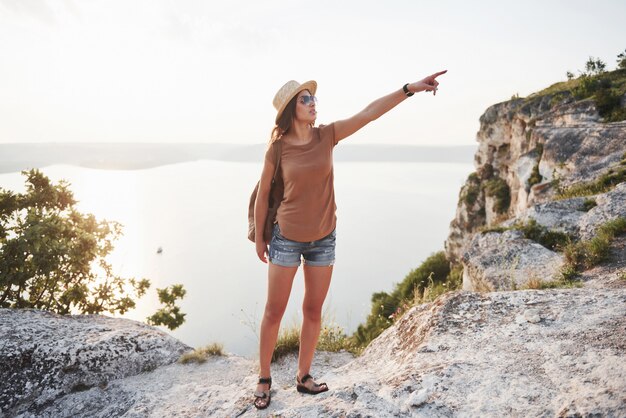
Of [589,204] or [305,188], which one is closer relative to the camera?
[305,188]

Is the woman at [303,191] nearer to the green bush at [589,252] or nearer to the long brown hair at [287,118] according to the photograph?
the long brown hair at [287,118]

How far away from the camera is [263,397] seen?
3391mm

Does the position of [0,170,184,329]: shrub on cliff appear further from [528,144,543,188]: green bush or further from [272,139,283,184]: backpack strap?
[528,144,543,188]: green bush

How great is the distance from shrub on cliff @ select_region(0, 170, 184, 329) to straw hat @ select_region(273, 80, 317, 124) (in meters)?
4.51

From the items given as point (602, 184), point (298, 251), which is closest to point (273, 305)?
point (298, 251)

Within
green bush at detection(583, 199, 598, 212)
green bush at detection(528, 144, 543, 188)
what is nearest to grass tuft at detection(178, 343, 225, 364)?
green bush at detection(583, 199, 598, 212)

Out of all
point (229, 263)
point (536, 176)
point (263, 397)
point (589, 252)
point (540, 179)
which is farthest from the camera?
point (229, 263)

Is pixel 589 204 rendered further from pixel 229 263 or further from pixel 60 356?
pixel 229 263

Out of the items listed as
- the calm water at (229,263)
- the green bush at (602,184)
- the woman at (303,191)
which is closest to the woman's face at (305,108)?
the woman at (303,191)

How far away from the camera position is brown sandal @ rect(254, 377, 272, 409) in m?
3.31

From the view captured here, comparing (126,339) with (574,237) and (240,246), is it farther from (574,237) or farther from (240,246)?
(240,246)

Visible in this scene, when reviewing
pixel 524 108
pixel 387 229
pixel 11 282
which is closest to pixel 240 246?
pixel 387 229

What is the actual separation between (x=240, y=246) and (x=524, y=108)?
142980 mm

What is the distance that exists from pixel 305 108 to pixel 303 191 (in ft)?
2.39
